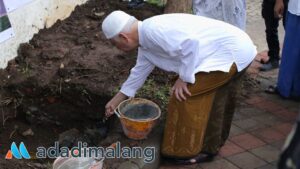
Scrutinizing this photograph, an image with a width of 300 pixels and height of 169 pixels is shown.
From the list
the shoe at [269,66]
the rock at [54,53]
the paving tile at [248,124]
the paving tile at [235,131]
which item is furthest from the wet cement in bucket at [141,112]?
the shoe at [269,66]

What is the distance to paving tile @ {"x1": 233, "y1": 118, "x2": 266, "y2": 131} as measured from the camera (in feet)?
14.5

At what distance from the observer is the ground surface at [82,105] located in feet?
13.4

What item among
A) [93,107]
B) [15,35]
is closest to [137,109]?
[93,107]

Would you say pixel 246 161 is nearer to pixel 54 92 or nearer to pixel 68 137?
pixel 68 137

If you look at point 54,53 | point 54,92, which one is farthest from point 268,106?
point 54,53

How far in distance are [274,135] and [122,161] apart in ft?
5.26

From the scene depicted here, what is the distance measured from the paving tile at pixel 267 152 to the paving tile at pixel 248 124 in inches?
14.3

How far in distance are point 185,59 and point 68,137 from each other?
5.26 ft

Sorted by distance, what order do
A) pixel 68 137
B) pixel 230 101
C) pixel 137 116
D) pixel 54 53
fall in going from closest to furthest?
1. pixel 230 101
2. pixel 137 116
3. pixel 68 137
4. pixel 54 53

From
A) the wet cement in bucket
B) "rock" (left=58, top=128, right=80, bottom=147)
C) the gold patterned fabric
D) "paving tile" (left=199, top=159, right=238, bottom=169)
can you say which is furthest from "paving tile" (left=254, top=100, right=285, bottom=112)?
"rock" (left=58, top=128, right=80, bottom=147)

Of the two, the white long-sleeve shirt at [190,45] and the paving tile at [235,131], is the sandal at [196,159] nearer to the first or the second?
the paving tile at [235,131]

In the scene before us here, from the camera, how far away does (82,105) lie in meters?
4.52

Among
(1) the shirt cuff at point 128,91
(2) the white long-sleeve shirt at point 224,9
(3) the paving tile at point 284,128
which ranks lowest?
(3) the paving tile at point 284,128

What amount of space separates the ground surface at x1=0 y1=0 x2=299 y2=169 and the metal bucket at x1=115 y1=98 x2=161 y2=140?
10 centimetres
